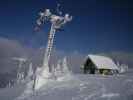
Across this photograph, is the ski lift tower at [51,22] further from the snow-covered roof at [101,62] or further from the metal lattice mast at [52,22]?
the snow-covered roof at [101,62]

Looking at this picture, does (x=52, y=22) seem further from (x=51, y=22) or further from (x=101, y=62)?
(x=101, y=62)

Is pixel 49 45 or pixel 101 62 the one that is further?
pixel 101 62

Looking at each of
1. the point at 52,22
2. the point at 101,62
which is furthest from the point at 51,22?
the point at 101,62

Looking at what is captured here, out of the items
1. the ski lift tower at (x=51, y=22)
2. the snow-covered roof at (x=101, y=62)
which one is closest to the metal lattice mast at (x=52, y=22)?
the ski lift tower at (x=51, y=22)

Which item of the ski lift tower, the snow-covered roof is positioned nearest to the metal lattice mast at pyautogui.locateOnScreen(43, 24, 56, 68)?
the ski lift tower

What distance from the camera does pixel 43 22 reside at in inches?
1134

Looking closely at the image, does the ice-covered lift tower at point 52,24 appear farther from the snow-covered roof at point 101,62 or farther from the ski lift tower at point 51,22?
the snow-covered roof at point 101,62

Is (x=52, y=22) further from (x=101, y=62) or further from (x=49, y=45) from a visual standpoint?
(x=101, y=62)

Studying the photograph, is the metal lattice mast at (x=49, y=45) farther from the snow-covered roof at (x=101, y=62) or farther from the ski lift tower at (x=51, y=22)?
the snow-covered roof at (x=101, y=62)

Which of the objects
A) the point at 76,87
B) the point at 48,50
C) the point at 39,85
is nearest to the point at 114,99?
the point at 76,87

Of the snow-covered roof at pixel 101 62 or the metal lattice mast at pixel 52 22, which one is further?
the snow-covered roof at pixel 101 62

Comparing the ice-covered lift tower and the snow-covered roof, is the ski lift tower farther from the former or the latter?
the snow-covered roof

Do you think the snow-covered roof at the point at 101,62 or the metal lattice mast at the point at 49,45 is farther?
the snow-covered roof at the point at 101,62

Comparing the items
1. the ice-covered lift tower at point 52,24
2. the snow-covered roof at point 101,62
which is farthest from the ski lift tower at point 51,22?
the snow-covered roof at point 101,62
